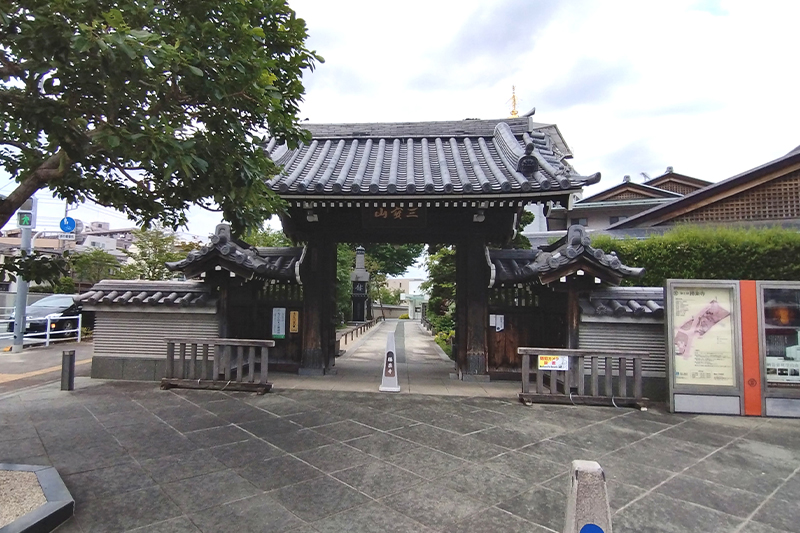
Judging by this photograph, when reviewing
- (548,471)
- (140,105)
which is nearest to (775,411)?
(548,471)

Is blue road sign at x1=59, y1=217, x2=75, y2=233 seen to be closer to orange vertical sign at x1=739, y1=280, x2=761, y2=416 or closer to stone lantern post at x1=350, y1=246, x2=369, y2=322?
stone lantern post at x1=350, y1=246, x2=369, y2=322

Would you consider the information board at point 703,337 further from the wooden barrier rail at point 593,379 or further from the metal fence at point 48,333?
the metal fence at point 48,333

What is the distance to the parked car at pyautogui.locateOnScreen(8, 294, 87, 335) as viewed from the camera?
14.8m

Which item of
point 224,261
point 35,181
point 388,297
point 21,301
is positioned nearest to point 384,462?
point 35,181

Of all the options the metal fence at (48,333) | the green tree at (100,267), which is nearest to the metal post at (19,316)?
the metal fence at (48,333)

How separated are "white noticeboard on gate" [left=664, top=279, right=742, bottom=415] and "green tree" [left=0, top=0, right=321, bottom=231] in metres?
6.57

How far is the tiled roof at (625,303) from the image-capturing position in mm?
7332

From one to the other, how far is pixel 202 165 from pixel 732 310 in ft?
26.0

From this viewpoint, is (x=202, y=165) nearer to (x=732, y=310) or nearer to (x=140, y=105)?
(x=140, y=105)

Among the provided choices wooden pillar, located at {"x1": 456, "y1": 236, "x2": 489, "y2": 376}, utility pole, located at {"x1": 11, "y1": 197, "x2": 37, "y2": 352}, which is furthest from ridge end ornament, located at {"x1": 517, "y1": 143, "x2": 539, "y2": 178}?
utility pole, located at {"x1": 11, "y1": 197, "x2": 37, "y2": 352}

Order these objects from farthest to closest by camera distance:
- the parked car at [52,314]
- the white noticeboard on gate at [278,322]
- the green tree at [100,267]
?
1. the green tree at [100,267]
2. the parked car at [52,314]
3. the white noticeboard on gate at [278,322]

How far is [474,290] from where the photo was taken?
8.74 meters

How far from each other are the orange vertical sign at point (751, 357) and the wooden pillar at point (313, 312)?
25.1 ft

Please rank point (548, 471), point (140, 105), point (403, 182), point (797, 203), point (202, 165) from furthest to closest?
1. point (797, 203)
2. point (403, 182)
3. point (548, 471)
4. point (140, 105)
5. point (202, 165)
